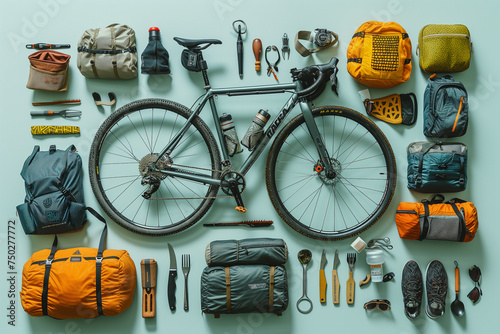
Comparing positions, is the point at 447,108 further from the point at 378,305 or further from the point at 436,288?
the point at 378,305

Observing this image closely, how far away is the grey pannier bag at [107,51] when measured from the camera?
6.83 feet

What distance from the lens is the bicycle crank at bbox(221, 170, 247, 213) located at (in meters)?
2.05

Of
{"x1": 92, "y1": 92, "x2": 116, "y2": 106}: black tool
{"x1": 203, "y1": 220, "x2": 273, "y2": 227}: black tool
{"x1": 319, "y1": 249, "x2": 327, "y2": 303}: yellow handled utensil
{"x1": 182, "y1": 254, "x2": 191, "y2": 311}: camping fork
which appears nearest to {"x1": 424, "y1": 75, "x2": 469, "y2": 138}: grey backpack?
{"x1": 319, "y1": 249, "x2": 327, "y2": 303}: yellow handled utensil

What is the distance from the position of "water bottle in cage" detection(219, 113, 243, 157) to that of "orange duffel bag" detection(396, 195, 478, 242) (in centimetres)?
101

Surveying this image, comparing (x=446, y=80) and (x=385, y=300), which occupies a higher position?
(x=446, y=80)

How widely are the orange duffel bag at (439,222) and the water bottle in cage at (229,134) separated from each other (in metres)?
1.01

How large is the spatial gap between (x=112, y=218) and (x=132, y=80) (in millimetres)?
827

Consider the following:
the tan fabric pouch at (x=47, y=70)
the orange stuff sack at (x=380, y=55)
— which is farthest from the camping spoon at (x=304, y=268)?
the tan fabric pouch at (x=47, y=70)

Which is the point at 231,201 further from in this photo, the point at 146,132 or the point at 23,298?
the point at 23,298

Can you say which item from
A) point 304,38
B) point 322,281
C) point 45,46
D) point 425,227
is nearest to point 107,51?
point 45,46

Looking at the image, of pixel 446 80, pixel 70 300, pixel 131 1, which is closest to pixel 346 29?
pixel 446 80

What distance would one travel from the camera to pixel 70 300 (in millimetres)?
1993

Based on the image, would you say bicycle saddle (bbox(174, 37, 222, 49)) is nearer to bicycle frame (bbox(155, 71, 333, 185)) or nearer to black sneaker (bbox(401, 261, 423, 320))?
bicycle frame (bbox(155, 71, 333, 185))

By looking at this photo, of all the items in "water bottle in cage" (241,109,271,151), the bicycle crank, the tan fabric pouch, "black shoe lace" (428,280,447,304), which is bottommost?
"black shoe lace" (428,280,447,304)
